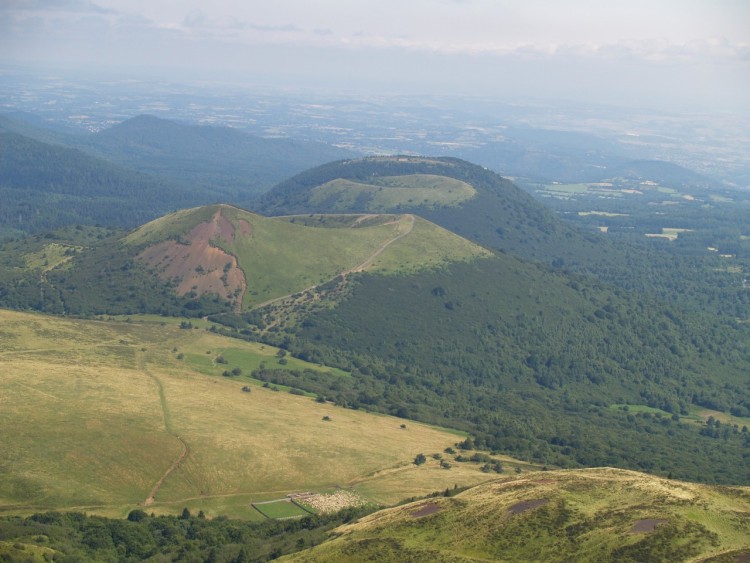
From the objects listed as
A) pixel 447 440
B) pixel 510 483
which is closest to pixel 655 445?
pixel 447 440

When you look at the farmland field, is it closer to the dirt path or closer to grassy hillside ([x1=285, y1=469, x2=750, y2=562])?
the dirt path

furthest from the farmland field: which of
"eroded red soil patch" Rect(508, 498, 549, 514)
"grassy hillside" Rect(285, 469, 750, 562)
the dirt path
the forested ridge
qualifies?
"eroded red soil patch" Rect(508, 498, 549, 514)

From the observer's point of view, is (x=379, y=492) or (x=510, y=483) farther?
(x=379, y=492)

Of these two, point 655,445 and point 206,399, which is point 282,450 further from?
point 655,445

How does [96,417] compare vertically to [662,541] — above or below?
below

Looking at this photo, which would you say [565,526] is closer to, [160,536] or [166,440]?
[160,536]

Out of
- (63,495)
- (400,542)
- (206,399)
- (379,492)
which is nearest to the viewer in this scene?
(400,542)

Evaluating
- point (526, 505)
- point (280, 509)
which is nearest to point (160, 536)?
point (280, 509)

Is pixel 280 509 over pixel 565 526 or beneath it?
beneath
